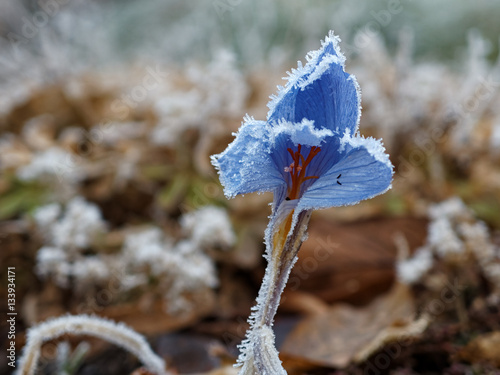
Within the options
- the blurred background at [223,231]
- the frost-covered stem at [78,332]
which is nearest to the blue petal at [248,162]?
the frost-covered stem at [78,332]

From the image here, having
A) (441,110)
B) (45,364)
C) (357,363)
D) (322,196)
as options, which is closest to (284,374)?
(322,196)

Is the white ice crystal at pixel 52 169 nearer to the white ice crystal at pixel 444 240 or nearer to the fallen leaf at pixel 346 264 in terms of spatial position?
the fallen leaf at pixel 346 264

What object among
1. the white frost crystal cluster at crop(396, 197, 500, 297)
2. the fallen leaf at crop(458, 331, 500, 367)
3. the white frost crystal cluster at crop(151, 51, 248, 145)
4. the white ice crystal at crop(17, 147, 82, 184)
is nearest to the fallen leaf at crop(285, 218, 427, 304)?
the white frost crystal cluster at crop(396, 197, 500, 297)

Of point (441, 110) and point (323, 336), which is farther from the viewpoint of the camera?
point (441, 110)

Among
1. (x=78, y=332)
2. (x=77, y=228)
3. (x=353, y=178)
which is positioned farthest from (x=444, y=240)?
(x=77, y=228)

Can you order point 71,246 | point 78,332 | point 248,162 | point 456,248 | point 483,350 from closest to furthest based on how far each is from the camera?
1. point 248,162
2. point 78,332
3. point 483,350
4. point 456,248
5. point 71,246

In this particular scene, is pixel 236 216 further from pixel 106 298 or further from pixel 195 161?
pixel 106 298

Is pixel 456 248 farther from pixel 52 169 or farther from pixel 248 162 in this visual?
pixel 52 169

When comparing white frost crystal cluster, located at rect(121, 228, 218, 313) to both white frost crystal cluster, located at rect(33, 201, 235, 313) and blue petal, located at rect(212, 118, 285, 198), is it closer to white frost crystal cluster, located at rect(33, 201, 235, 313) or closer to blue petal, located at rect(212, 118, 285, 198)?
white frost crystal cluster, located at rect(33, 201, 235, 313)
